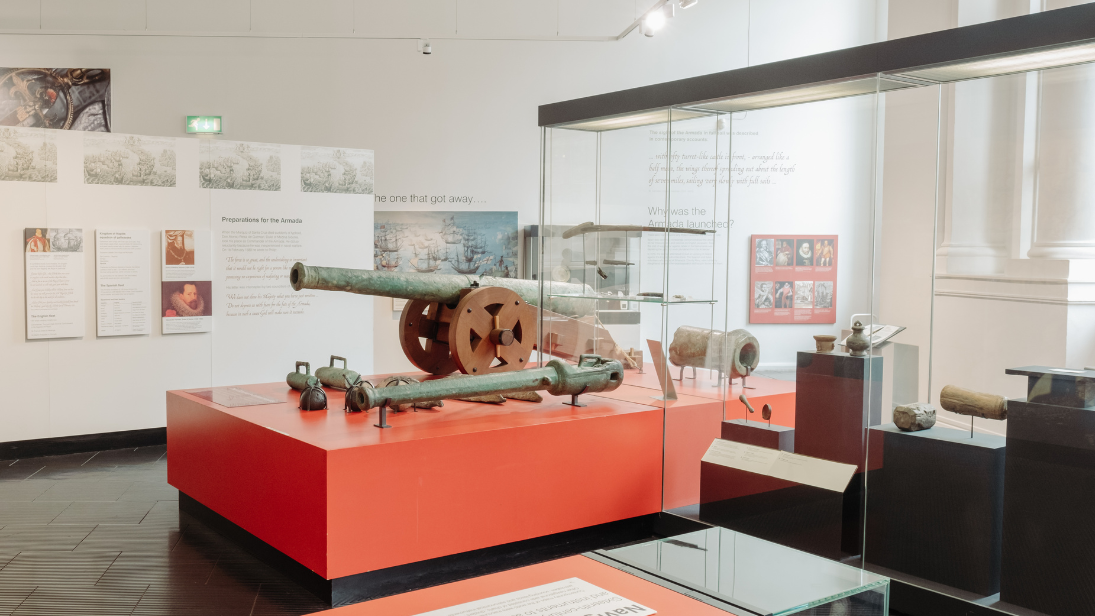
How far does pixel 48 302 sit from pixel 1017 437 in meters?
6.60

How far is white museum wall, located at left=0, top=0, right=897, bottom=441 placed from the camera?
8.12 meters

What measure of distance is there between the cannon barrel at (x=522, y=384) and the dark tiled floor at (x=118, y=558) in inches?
38.4

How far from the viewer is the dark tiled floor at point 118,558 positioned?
3852mm

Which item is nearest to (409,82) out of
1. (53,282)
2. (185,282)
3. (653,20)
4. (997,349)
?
(653,20)

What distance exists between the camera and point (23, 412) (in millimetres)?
6723

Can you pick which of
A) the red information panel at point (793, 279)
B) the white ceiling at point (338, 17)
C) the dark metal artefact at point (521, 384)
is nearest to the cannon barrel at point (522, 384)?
the dark metal artefact at point (521, 384)

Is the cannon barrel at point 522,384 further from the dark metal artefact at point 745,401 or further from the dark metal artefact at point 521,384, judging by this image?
the dark metal artefact at point 745,401

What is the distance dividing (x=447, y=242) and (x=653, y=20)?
3061 mm

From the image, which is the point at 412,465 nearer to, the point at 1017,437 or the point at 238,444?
the point at 238,444

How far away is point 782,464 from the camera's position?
4.02m

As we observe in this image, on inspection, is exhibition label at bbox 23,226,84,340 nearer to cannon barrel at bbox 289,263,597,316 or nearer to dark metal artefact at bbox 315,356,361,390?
dark metal artefact at bbox 315,356,361,390

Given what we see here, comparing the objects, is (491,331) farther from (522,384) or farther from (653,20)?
(653,20)

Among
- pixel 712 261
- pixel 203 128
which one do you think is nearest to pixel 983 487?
pixel 712 261

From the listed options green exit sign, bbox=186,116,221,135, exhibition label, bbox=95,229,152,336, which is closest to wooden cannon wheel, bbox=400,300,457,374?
exhibition label, bbox=95,229,152,336
